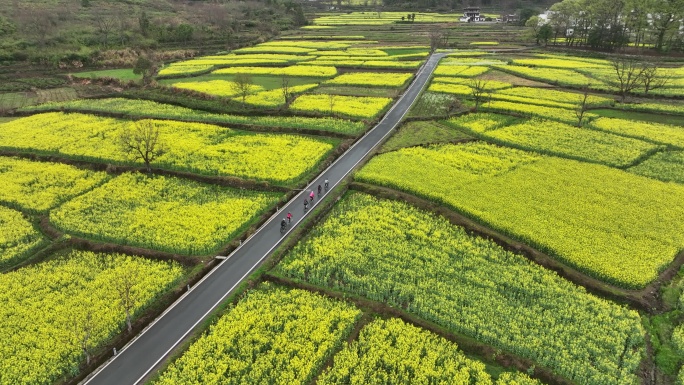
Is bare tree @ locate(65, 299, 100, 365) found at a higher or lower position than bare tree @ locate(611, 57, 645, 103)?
lower

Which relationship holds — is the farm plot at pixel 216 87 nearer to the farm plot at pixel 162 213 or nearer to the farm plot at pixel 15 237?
the farm plot at pixel 162 213

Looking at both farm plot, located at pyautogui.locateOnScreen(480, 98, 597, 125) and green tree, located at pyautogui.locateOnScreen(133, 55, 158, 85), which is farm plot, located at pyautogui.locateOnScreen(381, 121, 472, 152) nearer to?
farm plot, located at pyautogui.locateOnScreen(480, 98, 597, 125)

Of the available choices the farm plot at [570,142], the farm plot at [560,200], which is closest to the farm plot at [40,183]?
the farm plot at [560,200]

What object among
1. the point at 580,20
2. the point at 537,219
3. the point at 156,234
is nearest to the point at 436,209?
the point at 537,219

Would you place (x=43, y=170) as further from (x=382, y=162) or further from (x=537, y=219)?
(x=537, y=219)

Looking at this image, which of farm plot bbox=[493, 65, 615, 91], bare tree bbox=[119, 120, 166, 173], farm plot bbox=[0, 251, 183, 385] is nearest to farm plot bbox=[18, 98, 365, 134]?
bare tree bbox=[119, 120, 166, 173]

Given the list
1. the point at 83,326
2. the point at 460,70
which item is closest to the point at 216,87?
the point at 460,70

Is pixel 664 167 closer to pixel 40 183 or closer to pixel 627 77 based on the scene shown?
pixel 627 77
